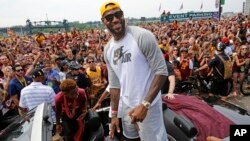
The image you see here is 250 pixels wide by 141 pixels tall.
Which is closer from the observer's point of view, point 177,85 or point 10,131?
point 10,131

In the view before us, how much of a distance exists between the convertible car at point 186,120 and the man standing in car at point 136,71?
87cm

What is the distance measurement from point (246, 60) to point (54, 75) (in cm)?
567

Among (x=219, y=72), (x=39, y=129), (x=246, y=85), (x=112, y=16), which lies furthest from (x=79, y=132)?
(x=246, y=85)

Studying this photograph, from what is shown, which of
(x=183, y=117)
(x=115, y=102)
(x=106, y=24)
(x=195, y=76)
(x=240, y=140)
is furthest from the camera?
(x=195, y=76)

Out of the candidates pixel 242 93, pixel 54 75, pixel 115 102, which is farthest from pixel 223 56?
pixel 115 102

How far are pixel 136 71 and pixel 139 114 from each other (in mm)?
350

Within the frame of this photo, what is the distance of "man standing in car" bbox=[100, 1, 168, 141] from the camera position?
227 centimetres

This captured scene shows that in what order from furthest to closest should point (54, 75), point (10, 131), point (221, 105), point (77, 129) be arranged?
point (54, 75) → point (221, 105) → point (77, 129) → point (10, 131)

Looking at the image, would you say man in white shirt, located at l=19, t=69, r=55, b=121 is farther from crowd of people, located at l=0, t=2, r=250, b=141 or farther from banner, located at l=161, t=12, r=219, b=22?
banner, located at l=161, t=12, r=219, b=22

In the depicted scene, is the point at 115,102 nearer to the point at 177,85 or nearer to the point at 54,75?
the point at 54,75

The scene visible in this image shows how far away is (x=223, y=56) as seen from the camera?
7.58 m

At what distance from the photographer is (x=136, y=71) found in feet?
7.72

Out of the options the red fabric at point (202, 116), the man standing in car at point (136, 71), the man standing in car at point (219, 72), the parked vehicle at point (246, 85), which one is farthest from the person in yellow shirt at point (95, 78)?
the man standing in car at point (136, 71)

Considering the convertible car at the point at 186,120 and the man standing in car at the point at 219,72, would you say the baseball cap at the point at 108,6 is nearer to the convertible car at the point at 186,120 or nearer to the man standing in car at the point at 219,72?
the convertible car at the point at 186,120
